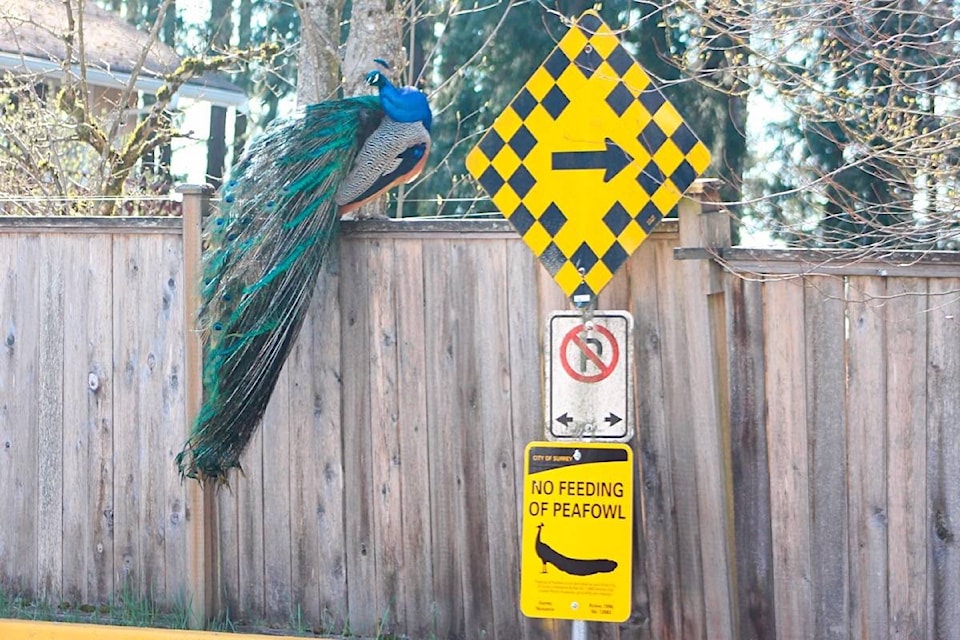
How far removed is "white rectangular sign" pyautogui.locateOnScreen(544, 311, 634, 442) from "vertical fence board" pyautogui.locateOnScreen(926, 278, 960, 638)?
1223 mm

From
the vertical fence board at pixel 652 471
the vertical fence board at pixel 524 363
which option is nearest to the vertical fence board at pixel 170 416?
the vertical fence board at pixel 524 363

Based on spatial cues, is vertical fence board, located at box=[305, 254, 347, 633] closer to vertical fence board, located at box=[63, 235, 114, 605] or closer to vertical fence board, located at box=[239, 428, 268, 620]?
vertical fence board, located at box=[239, 428, 268, 620]

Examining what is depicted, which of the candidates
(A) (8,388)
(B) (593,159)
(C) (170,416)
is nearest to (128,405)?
(C) (170,416)

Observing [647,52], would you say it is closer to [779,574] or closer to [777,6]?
[777,6]

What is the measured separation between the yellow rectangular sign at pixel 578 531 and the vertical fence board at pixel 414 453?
1022mm

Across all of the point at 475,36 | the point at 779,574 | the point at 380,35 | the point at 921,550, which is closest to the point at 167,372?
the point at 380,35

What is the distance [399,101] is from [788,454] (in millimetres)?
2417

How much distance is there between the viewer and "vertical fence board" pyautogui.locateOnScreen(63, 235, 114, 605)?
20.9ft

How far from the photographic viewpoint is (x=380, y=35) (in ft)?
23.7

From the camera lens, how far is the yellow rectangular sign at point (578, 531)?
474 centimetres

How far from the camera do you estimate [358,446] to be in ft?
19.3

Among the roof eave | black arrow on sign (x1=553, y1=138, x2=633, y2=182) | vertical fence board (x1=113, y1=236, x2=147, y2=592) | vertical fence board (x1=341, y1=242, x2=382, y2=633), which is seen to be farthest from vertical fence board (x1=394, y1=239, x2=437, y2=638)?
the roof eave

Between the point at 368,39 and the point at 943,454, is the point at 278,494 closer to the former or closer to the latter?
the point at 368,39

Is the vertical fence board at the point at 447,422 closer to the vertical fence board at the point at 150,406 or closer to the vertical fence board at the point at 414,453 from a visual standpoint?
the vertical fence board at the point at 414,453
